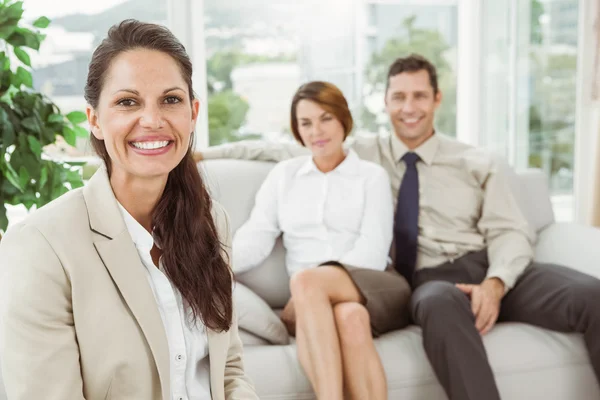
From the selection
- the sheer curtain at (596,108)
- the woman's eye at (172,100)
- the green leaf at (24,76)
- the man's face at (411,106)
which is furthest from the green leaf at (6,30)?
the sheer curtain at (596,108)

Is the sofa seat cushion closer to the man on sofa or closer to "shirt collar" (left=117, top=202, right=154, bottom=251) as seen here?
the man on sofa

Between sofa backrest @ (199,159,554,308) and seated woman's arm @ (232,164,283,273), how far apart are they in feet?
0.17

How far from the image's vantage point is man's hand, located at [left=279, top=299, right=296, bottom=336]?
221 centimetres

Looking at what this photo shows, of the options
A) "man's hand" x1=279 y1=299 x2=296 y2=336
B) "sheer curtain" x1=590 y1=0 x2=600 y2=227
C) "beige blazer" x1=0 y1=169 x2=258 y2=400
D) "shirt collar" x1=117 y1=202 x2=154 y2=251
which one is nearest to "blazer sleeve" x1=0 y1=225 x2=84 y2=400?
"beige blazer" x1=0 y1=169 x2=258 y2=400

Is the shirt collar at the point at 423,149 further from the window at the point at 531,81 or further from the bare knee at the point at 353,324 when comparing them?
the window at the point at 531,81

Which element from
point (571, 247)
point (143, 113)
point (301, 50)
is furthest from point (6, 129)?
point (301, 50)

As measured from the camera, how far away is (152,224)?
4.24 ft

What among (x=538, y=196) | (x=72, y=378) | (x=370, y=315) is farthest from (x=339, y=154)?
(x=72, y=378)

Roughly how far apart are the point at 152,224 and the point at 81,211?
6.2 inches

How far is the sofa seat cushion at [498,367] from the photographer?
6.49 ft

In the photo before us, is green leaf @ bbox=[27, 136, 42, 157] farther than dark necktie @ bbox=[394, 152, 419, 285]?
No

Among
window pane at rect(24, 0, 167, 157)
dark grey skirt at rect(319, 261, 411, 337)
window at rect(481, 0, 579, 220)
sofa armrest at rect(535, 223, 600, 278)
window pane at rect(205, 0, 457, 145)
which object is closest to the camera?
dark grey skirt at rect(319, 261, 411, 337)

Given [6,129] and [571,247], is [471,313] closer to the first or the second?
[571,247]

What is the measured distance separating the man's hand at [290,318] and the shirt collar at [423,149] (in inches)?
29.1
